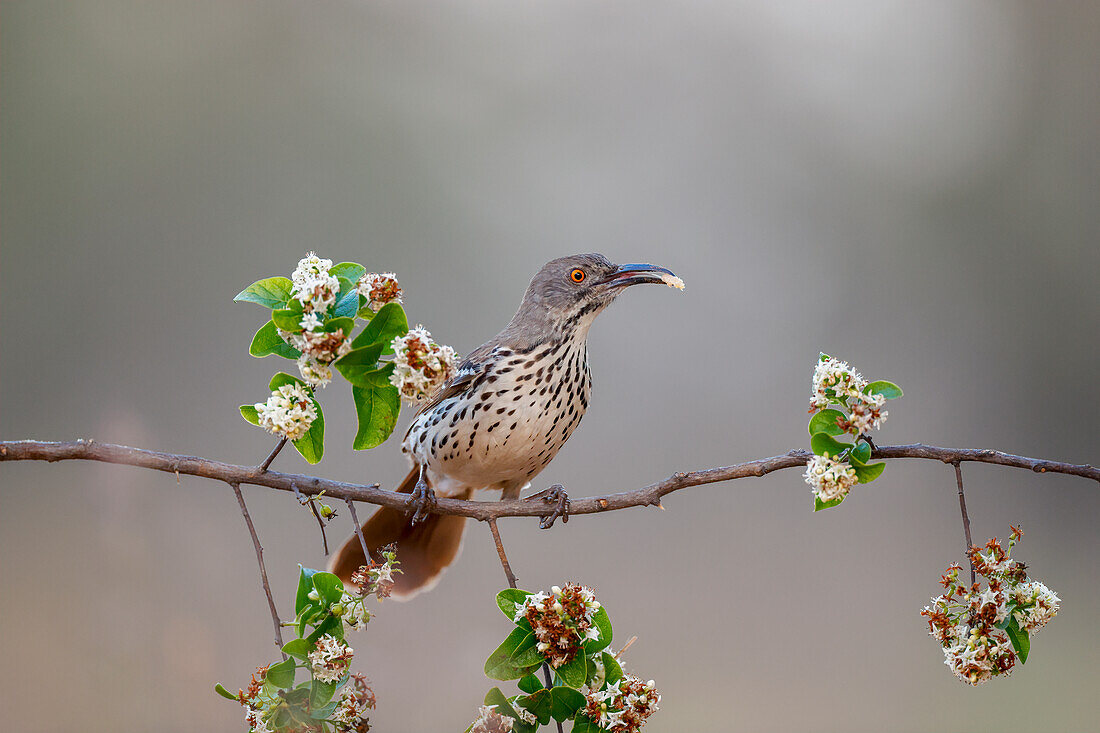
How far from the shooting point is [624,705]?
72.0 inches

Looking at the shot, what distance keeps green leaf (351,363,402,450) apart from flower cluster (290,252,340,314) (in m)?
0.21

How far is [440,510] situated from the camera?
2289 millimetres

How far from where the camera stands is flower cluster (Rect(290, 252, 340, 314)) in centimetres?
181

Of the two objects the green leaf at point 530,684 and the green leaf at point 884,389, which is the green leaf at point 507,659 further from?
the green leaf at point 884,389

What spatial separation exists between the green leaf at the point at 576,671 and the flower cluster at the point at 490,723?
15 cm

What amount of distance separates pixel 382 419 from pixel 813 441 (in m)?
0.92

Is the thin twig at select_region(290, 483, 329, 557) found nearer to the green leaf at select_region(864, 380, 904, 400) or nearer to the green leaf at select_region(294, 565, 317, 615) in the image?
the green leaf at select_region(294, 565, 317, 615)

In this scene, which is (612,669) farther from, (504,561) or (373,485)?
(373,485)

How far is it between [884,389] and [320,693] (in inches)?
50.5

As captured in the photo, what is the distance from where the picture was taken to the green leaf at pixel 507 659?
6.16 ft

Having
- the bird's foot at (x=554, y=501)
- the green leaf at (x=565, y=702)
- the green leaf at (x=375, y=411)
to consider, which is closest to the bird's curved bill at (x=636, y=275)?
the bird's foot at (x=554, y=501)

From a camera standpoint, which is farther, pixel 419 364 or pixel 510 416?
pixel 510 416

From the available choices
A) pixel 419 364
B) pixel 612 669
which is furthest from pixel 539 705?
pixel 419 364

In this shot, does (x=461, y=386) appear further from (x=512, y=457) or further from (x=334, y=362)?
(x=334, y=362)
